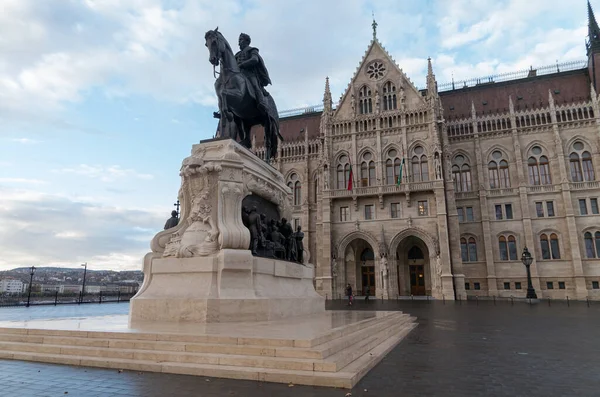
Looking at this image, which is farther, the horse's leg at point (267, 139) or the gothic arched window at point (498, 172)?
the gothic arched window at point (498, 172)

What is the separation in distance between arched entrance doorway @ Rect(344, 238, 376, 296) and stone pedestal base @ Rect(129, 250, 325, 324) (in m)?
31.7

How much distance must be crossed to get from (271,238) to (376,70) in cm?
3629

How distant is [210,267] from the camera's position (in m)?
8.55

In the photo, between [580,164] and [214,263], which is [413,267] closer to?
[580,164]

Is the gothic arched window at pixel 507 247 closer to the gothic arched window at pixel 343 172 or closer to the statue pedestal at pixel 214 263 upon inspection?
the gothic arched window at pixel 343 172

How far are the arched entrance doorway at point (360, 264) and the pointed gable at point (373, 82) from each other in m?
Answer: 14.5

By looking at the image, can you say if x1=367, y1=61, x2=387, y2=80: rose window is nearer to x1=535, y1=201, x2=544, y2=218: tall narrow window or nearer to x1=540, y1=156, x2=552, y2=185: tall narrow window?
x1=540, y1=156, x2=552, y2=185: tall narrow window

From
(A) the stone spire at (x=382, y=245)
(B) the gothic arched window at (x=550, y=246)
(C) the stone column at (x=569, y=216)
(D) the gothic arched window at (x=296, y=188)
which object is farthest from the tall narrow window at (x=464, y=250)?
(D) the gothic arched window at (x=296, y=188)

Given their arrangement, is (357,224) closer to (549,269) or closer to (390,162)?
(390,162)

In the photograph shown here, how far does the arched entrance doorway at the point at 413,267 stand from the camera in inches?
1519

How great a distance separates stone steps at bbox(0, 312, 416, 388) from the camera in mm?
4758

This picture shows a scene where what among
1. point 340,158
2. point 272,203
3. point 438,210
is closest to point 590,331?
point 272,203

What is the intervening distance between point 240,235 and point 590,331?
35.5ft

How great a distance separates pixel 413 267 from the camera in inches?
1564
